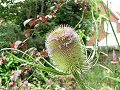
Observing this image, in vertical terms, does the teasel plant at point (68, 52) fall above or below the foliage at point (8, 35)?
above

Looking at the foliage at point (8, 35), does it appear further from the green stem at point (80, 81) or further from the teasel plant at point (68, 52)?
the green stem at point (80, 81)

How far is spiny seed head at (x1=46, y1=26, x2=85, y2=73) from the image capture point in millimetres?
1388

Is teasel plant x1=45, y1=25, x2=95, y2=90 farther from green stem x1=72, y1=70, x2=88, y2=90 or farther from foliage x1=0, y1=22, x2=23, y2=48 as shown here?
foliage x1=0, y1=22, x2=23, y2=48

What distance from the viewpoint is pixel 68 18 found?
332 inches

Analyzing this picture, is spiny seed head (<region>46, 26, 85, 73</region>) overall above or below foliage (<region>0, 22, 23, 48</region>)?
above

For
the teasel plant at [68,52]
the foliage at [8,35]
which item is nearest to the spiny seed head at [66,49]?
the teasel plant at [68,52]

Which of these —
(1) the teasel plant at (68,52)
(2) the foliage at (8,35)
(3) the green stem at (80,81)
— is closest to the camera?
(3) the green stem at (80,81)

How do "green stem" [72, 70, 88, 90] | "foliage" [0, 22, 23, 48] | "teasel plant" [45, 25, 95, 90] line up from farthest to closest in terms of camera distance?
1. "foliage" [0, 22, 23, 48]
2. "teasel plant" [45, 25, 95, 90]
3. "green stem" [72, 70, 88, 90]

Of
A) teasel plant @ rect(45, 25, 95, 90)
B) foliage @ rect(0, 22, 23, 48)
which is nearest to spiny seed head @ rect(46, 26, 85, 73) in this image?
teasel plant @ rect(45, 25, 95, 90)

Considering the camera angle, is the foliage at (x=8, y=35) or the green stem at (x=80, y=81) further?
the foliage at (x=8, y=35)

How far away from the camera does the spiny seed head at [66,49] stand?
1388mm

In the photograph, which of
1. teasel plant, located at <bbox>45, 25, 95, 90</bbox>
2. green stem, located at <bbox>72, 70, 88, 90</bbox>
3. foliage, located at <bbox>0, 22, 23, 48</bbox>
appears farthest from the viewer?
foliage, located at <bbox>0, 22, 23, 48</bbox>

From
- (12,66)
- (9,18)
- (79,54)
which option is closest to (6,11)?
(9,18)

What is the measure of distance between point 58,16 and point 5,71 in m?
3.23
